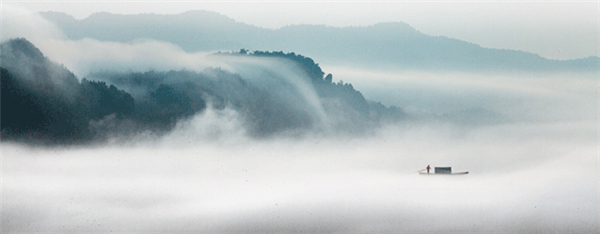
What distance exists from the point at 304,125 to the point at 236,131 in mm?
2592

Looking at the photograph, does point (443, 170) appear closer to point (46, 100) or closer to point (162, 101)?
point (162, 101)

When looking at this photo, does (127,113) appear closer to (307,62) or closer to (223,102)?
(223,102)

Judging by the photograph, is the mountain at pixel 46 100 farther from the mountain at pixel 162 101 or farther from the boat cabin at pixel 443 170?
the boat cabin at pixel 443 170

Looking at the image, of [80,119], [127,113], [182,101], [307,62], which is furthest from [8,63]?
[307,62]

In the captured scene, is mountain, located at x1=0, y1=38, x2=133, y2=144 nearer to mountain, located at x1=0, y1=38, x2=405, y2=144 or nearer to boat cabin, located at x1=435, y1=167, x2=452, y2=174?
mountain, located at x1=0, y1=38, x2=405, y2=144

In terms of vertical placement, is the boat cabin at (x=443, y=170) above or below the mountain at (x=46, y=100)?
below

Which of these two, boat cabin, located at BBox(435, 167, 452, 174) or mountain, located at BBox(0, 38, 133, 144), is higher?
mountain, located at BBox(0, 38, 133, 144)

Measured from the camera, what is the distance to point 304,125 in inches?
722

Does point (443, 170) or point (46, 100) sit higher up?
point (46, 100)

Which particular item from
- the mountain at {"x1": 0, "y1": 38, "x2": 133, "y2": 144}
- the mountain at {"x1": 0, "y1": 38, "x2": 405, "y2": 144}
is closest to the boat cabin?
the mountain at {"x1": 0, "y1": 38, "x2": 405, "y2": 144}

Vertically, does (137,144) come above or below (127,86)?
below

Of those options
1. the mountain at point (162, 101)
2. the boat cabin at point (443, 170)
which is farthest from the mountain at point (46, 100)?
the boat cabin at point (443, 170)

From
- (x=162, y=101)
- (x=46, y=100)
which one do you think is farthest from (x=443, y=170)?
(x=46, y=100)

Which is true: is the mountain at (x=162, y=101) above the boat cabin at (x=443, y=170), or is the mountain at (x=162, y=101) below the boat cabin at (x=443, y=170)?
above
